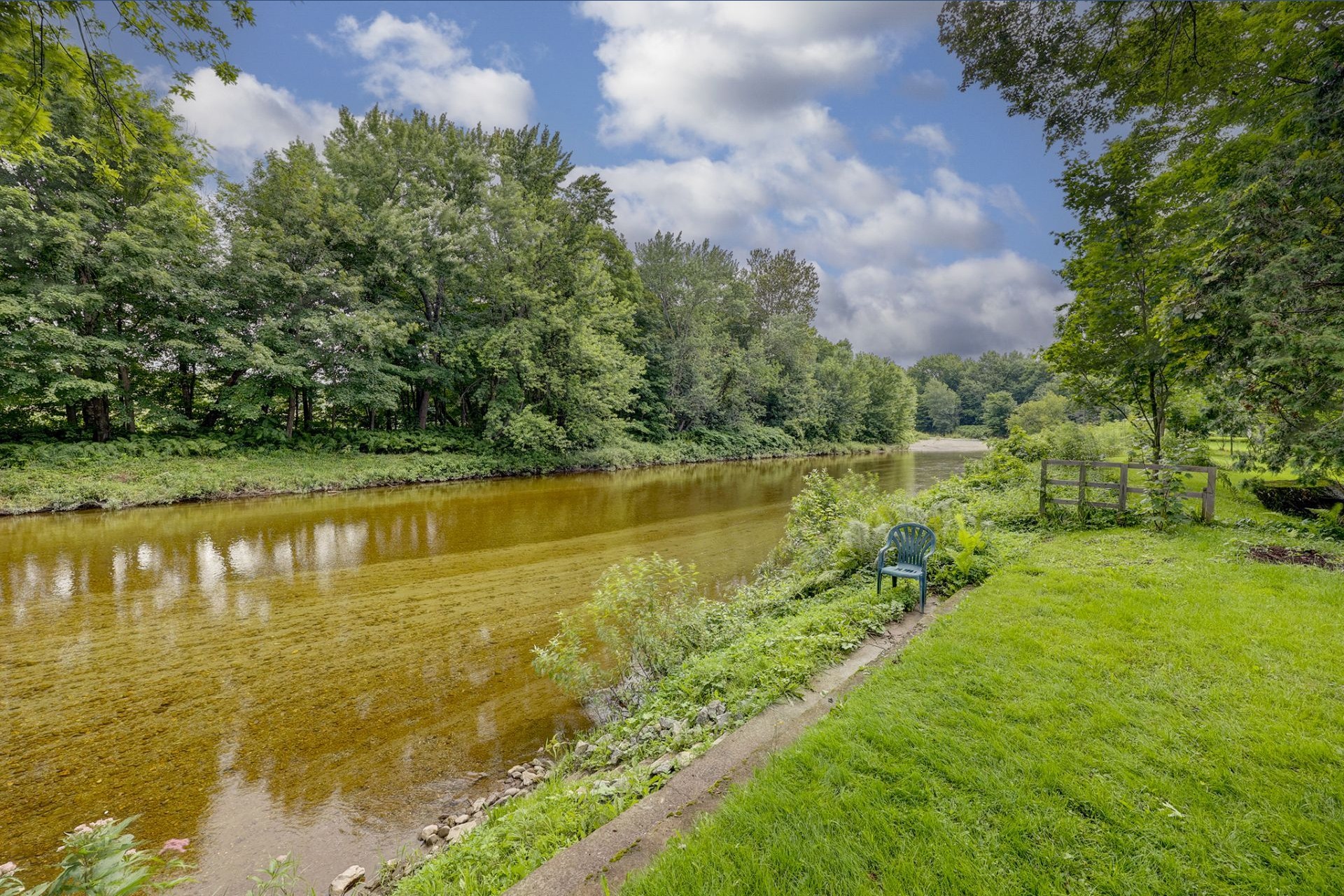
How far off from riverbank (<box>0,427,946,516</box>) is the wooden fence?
61.4ft

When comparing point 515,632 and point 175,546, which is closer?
point 515,632

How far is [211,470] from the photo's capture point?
15062 millimetres

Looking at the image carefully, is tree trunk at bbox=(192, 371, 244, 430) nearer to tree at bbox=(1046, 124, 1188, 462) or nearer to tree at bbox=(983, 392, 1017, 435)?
tree at bbox=(1046, 124, 1188, 462)

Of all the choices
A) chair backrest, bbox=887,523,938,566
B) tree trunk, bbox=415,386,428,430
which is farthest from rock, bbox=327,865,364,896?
tree trunk, bbox=415,386,428,430

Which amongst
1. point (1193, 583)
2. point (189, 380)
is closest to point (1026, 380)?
point (1193, 583)

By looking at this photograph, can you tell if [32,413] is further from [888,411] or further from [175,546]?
[888,411]

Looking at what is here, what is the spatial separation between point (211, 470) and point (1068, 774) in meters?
20.4

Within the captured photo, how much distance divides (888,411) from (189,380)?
5423cm

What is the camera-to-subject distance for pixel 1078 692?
345cm

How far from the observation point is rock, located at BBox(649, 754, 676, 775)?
3156 millimetres

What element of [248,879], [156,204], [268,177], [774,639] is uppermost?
[268,177]

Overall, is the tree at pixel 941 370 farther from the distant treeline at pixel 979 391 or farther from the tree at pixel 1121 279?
the tree at pixel 1121 279

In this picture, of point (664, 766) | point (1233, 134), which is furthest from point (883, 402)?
point (664, 766)

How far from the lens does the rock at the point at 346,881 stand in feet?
9.53
